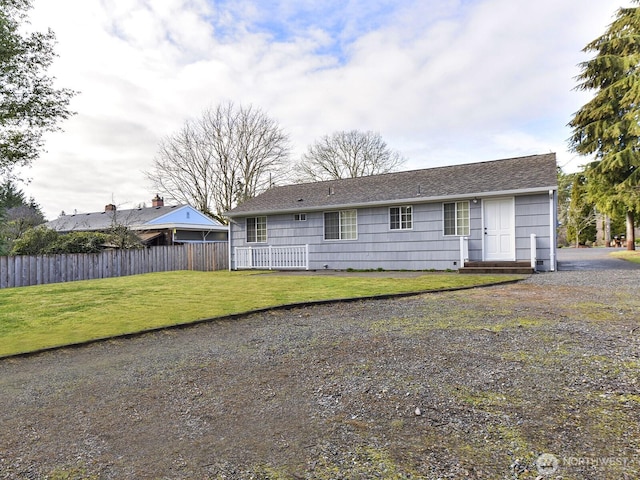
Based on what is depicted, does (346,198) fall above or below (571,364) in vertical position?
above

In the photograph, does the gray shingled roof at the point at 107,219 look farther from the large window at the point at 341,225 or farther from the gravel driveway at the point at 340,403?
the gravel driveway at the point at 340,403

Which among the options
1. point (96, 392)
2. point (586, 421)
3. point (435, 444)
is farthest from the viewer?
point (96, 392)

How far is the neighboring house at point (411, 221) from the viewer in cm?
1142

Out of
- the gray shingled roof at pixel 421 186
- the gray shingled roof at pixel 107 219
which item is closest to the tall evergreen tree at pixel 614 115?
the gray shingled roof at pixel 421 186

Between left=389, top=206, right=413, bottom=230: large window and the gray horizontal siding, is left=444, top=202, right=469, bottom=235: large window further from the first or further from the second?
left=389, top=206, right=413, bottom=230: large window

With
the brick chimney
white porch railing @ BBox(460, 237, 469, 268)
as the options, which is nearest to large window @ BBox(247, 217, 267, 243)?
white porch railing @ BBox(460, 237, 469, 268)

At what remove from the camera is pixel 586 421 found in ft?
Answer: 7.06

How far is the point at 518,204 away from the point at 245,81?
12.5 m

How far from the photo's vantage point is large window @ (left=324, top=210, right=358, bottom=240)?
14177mm

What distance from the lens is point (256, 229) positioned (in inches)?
637

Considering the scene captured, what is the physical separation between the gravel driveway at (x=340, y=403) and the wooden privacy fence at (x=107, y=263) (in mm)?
10698

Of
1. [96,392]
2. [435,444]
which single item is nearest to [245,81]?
[96,392]

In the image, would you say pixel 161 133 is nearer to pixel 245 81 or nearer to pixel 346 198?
pixel 245 81

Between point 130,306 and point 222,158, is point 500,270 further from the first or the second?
point 222,158
